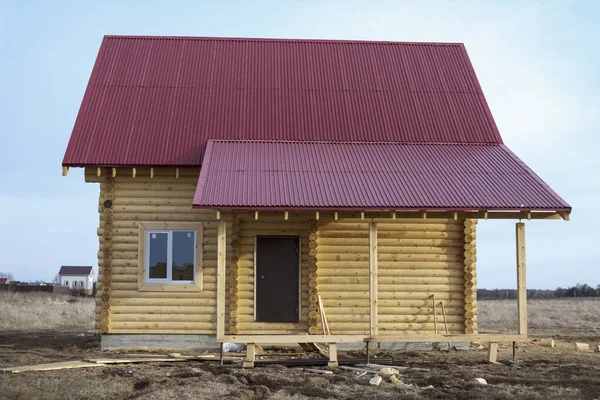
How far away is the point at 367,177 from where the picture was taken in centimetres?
1603

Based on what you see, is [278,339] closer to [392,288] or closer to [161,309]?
[161,309]

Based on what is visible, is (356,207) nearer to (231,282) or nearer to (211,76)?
(231,282)

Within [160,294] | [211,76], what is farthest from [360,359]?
[211,76]

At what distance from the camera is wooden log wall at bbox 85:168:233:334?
16578 mm

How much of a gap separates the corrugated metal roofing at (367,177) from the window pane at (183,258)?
196 cm

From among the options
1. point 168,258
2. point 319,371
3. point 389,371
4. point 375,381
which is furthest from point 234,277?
point 375,381

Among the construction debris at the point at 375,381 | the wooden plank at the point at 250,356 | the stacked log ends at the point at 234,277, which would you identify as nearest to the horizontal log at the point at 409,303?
the stacked log ends at the point at 234,277

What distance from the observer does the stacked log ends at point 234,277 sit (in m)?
16.5

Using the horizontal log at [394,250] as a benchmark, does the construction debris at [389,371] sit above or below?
below

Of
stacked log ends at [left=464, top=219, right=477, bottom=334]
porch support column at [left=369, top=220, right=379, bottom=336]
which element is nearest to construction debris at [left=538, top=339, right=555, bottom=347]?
stacked log ends at [left=464, top=219, right=477, bottom=334]

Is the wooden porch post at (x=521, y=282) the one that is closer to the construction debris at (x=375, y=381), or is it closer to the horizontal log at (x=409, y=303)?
the horizontal log at (x=409, y=303)

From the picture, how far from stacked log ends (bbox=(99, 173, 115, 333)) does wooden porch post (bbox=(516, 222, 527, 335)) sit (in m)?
8.72

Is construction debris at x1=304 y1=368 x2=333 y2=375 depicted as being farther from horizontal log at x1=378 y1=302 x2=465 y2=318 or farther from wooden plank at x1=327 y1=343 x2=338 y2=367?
horizontal log at x1=378 y1=302 x2=465 y2=318

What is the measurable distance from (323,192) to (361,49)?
7306 millimetres
